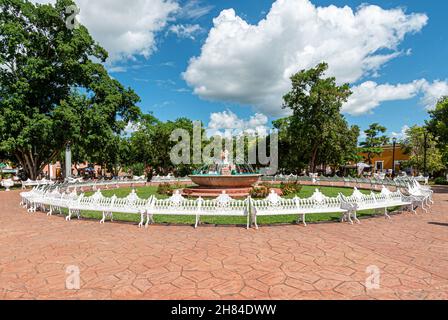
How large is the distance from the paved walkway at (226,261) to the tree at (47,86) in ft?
54.8

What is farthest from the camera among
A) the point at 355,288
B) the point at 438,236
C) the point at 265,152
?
the point at 265,152

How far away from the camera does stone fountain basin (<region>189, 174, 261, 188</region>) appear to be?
1706cm

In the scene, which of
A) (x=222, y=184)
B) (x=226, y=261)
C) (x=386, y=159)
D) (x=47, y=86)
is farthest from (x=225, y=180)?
(x=386, y=159)

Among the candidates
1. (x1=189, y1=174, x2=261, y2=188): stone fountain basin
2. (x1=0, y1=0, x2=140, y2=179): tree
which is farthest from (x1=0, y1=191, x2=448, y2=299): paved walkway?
(x1=0, y1=0, x2=140, y2=179): tree

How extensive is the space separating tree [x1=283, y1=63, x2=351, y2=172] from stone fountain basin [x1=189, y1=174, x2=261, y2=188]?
21.1 metres

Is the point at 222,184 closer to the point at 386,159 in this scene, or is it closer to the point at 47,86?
the point at 47,86

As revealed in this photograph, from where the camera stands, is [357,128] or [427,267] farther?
[357,128]

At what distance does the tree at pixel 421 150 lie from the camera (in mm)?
38250

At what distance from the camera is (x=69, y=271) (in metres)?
4.94

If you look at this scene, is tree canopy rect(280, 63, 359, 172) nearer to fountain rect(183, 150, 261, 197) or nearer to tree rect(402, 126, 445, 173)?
tree rect(402, 126, 445, 173)

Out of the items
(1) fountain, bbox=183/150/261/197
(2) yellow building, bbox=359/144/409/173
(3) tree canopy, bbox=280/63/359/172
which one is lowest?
(1) fountain, bbox=183/150/261/197
